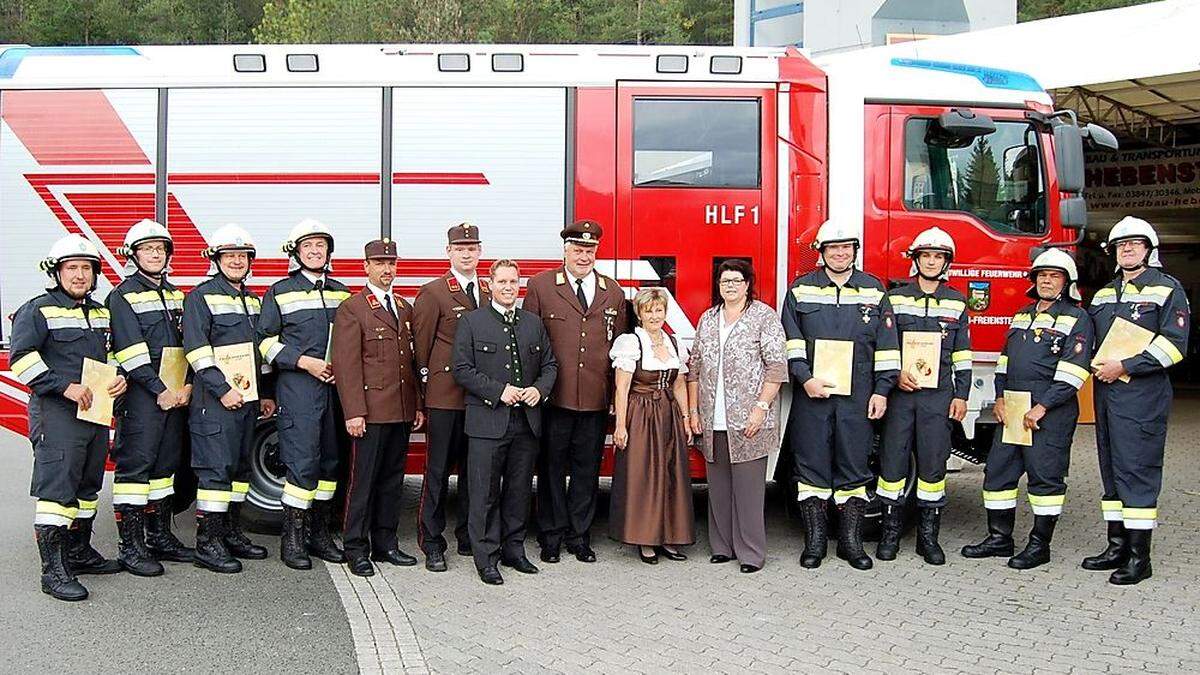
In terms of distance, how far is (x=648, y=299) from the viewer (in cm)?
629

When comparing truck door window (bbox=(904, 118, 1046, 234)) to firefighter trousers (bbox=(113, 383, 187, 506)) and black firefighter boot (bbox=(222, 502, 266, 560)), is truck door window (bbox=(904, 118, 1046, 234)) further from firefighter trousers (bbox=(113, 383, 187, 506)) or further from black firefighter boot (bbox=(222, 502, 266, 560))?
firefighter trousers (bbox=(113, 383, 187, 506))

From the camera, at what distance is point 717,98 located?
6707 mm

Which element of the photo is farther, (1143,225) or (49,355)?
(1143,225)

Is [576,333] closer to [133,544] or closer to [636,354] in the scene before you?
[636,354]

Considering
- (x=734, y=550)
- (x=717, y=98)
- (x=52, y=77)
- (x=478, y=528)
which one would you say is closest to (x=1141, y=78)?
(x=717, y=98)

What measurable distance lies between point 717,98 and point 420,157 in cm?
189

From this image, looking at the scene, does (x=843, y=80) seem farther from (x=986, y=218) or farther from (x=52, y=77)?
(x=52, y=77)

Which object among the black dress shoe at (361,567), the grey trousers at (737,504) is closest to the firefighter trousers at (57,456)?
the black dress shoe at (361,567)

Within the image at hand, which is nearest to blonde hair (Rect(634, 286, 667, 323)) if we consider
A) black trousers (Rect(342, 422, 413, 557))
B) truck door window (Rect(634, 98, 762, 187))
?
truck door window (Rect(634, 98, 762, 187))

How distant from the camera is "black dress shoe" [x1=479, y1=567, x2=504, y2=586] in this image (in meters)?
6.07

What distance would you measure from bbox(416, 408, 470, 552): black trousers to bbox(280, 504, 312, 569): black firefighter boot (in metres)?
0.71

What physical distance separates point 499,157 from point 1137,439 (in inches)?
163

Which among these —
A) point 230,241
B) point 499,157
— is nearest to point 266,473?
point 230,241

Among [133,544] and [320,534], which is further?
[320,534]
